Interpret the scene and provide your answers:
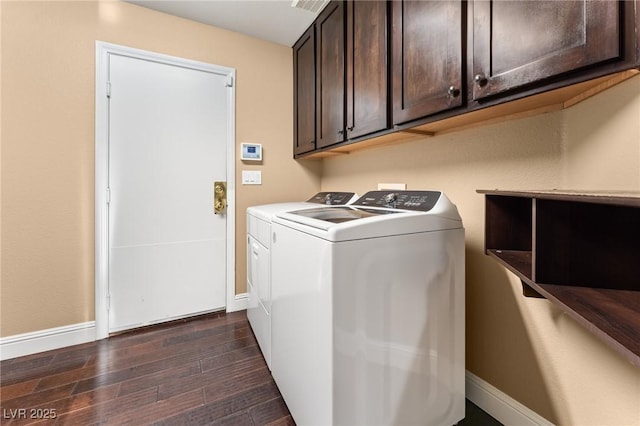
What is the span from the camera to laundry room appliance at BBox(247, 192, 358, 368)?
1.59 metres

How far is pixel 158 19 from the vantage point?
7.09 feet

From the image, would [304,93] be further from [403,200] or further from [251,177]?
[403,200]

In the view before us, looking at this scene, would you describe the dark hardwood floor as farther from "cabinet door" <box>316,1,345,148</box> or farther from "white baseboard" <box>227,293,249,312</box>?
"cabinet door" <box>316,1,345,148</box>

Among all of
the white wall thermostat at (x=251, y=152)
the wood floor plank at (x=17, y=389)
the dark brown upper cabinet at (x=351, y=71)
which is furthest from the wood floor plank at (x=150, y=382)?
→ the dark brown upper cabinet at (x=351, y=71)

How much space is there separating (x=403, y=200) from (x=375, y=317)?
0.66 meters

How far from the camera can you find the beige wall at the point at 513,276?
88cm

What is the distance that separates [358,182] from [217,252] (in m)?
1.38

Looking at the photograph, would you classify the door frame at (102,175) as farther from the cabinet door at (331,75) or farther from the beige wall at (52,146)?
the cabinet door at (331,75)

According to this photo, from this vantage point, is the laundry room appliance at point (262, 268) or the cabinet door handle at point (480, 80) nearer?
the cabinet door handle at point (480, 80)

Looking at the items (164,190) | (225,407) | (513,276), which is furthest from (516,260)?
(164,190)

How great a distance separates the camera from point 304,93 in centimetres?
242

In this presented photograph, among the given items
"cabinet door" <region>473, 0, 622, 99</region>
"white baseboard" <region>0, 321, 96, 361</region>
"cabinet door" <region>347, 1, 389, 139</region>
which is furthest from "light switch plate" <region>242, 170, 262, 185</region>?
"cabinet door" <region>473, 0, 622, 99</region>

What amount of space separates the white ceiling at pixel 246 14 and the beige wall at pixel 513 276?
1.46 meters

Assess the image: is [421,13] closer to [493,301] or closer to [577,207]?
[577,207]
